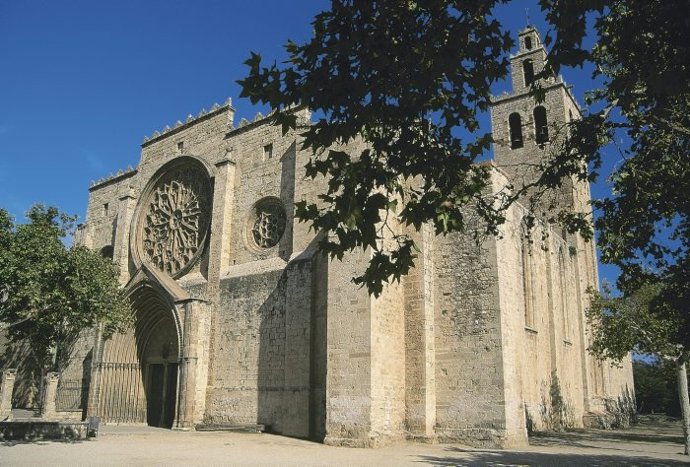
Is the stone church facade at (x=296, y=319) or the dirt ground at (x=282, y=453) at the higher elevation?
the stone church facade at (x=296, y=319)

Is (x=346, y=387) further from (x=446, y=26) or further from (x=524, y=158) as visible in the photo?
(x=524, y=158)

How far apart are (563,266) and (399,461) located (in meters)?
13.7

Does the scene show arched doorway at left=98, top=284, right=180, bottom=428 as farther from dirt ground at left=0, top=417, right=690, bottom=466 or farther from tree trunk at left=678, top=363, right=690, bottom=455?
tree trunk at left=678, top=363, right=690, bottom=455

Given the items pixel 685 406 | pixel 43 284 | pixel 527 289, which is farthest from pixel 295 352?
pixel 685 406

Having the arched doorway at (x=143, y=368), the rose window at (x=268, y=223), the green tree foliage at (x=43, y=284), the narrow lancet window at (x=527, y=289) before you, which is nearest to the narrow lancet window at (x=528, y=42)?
the narrow lancet window at (x=527, y=289)

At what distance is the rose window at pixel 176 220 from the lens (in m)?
18.3

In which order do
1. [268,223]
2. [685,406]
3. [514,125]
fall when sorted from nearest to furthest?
[685,406], [268,223], [514,125]

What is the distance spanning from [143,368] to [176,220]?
499 cm

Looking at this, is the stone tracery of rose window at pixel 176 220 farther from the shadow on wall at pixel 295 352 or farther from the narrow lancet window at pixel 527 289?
the narrow lancet window at pixel 527 289

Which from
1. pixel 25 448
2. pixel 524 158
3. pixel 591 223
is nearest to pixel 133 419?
pixel 25 448

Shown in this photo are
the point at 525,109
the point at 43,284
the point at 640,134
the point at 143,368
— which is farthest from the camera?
the point at 525,109

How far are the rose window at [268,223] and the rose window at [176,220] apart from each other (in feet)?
7.16

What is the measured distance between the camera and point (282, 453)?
10344 mm

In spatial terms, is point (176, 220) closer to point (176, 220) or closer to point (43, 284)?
point (176, 220)
